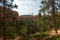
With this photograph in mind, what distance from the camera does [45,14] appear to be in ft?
132

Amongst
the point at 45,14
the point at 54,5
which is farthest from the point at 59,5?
the point at 45,14

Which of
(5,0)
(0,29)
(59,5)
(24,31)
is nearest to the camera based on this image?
(5,0)

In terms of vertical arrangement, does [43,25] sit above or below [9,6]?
below

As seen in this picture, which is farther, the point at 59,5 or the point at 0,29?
the point at 59,5

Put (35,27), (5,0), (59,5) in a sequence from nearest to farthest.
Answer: (5,0) → (59,5) → (35,27)

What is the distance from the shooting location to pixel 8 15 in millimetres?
26688

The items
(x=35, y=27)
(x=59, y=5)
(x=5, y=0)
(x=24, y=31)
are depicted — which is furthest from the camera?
(x=35, y=27)

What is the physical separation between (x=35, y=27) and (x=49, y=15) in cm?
1529

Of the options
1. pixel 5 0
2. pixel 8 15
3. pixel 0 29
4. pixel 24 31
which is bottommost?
pixel 24 31

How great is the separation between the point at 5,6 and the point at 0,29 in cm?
441

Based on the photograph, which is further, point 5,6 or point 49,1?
point 49,1

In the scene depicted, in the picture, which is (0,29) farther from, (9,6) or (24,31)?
(24,31)

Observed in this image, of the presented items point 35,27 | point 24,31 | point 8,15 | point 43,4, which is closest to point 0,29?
point 8,15

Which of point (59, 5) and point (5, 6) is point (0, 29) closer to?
point (5, 6)
